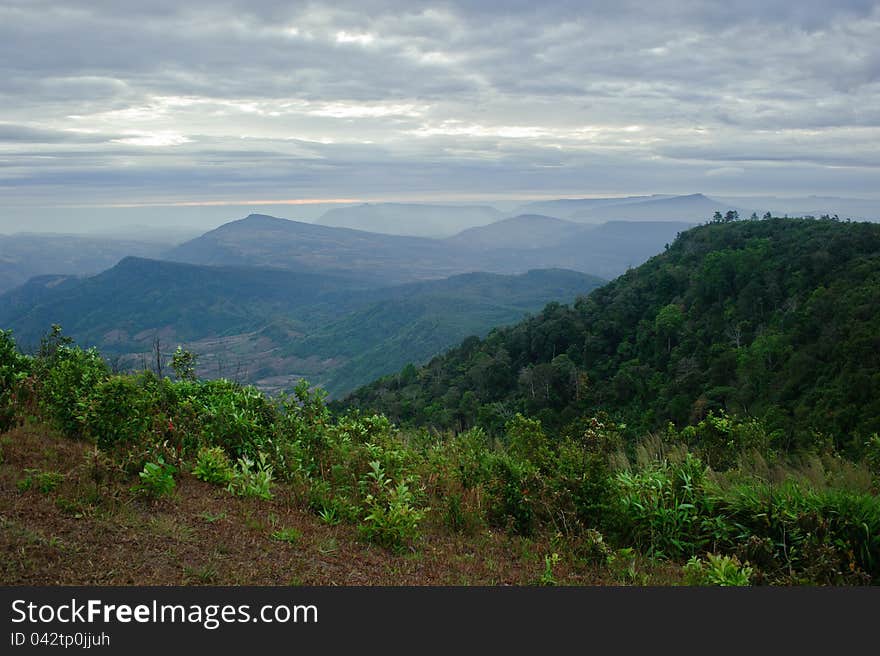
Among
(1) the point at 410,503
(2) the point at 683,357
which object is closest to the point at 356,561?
(1) the point at 410,503

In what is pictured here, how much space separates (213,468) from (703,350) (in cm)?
4668

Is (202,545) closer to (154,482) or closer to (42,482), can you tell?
(154,482)

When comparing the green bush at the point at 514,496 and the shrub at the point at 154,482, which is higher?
the shrub at the point at 154,482

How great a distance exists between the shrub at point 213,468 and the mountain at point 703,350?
789 inches

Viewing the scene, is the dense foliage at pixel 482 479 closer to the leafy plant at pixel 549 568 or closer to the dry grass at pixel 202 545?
the leafy plant at pixel 549 568

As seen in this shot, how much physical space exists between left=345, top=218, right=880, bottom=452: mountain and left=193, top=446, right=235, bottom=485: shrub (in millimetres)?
20050

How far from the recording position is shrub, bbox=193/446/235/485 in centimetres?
554

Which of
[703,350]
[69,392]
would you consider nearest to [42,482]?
[69,392]

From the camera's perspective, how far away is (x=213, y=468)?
18.5 ft

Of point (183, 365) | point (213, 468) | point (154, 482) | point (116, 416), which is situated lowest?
point (213, 468)

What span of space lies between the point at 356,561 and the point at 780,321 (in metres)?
46.7

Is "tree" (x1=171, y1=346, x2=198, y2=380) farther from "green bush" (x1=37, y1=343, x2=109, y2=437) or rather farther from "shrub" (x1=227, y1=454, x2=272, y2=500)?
"shrub" (x1=227, y1=454, x2=272, y2=500)

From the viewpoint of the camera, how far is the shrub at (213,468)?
5535mm

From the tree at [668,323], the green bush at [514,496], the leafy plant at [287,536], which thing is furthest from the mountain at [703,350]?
the leafy plant at [287,536]
